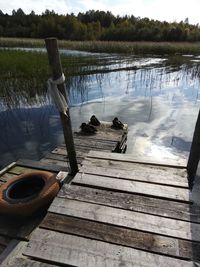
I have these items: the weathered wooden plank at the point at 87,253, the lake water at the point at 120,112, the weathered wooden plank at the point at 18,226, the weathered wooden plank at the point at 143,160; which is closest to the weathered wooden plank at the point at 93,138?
the lake water at the point at 120,112

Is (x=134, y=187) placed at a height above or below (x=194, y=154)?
below

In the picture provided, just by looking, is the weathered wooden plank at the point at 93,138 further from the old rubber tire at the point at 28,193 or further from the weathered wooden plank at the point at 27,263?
the weathered wooden plank at the point at 27,263

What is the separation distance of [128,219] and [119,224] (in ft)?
0.39

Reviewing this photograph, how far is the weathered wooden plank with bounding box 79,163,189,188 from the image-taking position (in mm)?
3111

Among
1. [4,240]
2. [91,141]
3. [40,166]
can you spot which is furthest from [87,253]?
[91,141]

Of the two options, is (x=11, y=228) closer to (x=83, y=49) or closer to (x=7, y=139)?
(x=7, y=139)

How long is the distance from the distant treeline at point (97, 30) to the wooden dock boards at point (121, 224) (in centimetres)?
4171

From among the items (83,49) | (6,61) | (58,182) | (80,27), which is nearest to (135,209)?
(58,182)

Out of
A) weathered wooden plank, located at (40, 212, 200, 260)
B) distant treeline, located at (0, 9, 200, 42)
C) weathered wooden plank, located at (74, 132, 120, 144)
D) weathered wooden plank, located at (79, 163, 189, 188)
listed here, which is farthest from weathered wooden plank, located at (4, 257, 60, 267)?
distant treeline, located at (0, 9, 200, 42)

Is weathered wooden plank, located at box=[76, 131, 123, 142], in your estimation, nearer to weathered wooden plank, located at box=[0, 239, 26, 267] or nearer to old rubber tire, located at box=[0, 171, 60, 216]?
old rubber tire, located at box=[0, 171, 60, 216]

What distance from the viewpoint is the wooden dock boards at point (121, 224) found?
6.79 feet

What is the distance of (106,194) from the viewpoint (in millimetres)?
2887

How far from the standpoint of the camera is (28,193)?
384 centimetres

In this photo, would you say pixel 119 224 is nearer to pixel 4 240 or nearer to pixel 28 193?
pixel 4 240
